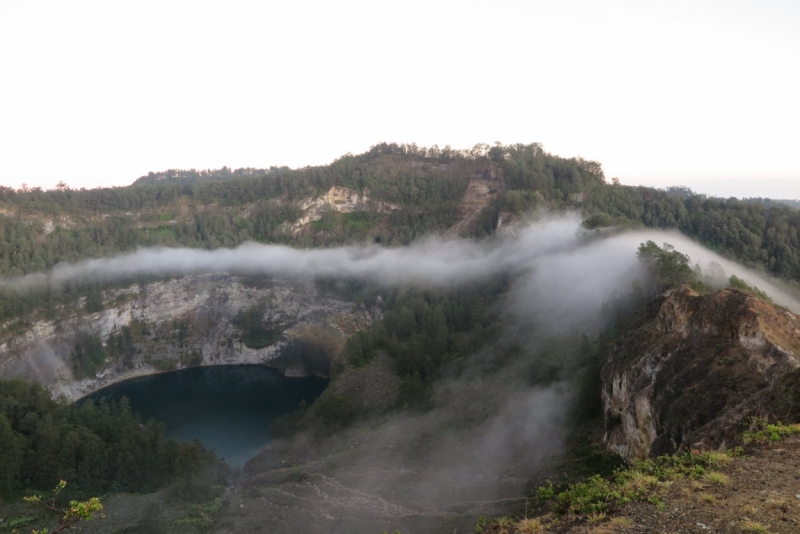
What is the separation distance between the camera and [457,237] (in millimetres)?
90375

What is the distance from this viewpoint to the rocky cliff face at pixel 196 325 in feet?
262

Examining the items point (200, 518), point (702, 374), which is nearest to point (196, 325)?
point (200, 518)

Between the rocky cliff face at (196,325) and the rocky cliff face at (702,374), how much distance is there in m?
56.8

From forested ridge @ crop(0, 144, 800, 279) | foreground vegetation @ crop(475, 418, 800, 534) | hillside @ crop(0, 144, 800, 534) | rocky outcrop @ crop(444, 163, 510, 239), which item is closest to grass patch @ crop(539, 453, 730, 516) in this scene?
foreground vegetation @ crop(475, 418, 800, 534)

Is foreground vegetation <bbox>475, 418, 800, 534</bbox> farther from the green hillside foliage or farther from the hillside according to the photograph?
the green hillside foliage

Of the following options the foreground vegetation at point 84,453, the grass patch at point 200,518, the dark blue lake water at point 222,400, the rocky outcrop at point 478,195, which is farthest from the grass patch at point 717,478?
the rocky outcrop at point 478,195

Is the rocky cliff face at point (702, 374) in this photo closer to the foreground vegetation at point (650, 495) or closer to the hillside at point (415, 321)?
the hillside at point (415, 321)

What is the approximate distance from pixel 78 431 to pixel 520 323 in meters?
43.6

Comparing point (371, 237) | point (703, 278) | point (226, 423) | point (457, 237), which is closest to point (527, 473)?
point (703, 278)

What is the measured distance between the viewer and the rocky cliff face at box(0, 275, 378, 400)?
79750 millimetres

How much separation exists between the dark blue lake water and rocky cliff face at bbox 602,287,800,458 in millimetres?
40435

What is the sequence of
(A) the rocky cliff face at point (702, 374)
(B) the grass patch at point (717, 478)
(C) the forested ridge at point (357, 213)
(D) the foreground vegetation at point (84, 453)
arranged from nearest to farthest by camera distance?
(B) the grass patch at point (717, 478) < (A) the rocky cliff face at point (702, 374) < (D) the foreground vegetation at point (84, 453) < (C) the forested ridge at point (357, 213)

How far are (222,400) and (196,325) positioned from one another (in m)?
21.1

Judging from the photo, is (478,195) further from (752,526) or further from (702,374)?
(752,526)
